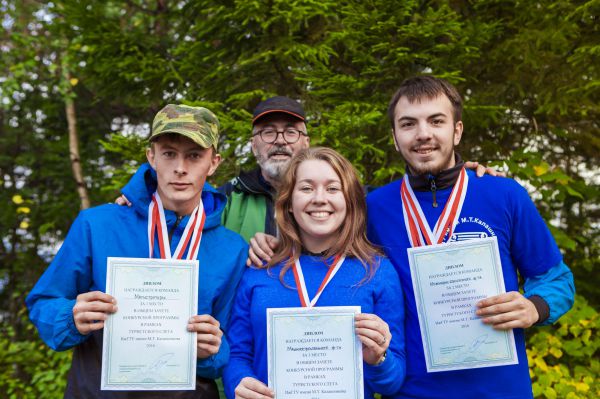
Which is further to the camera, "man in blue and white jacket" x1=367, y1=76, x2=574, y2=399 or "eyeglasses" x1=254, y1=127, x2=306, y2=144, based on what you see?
"eyeglasses" x1=254, y1=127, x2=306, y2=144

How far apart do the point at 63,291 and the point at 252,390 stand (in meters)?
1.05

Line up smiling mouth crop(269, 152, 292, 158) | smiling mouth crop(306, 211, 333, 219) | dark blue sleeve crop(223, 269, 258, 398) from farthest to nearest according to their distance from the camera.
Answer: smiling mouth crop(269, 152, 292, 158) → smiling mouth crop(306, 211, 333, 219) → dark blue sleeve crop(223, 269, 258, 398)

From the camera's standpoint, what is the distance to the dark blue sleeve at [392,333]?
2.51m

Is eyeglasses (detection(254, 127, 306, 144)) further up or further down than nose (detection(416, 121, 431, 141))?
further up

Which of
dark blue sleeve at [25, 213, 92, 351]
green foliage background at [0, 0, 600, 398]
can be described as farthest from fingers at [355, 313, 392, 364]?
green foliage background at [0, 0, 600, 398]

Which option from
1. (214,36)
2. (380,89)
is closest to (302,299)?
(380,89)

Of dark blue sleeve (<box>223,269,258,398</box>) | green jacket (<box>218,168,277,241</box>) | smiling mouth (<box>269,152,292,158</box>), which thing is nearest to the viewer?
dark blue sleeve (<box>223,269,258,398</box>)

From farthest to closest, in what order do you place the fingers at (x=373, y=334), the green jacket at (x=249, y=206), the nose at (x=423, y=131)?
1. the green jacket at (x=249, y=206)
2. the nose at (x=423, y=131)
3. the fingers at (x=373, y=334)

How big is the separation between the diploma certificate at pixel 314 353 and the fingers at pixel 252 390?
0.13 feet

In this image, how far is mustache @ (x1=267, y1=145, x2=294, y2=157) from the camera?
3.97 meters

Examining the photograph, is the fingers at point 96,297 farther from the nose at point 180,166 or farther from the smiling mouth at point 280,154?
the smiling mouth at point 280,154

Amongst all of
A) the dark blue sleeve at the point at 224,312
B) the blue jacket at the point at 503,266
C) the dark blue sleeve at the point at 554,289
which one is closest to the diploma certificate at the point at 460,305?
the blue jacket at the point at 503,266

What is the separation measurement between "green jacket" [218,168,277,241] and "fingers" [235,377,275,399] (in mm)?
1409

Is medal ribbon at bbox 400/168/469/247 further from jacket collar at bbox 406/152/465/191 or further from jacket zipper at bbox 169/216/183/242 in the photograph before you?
jacket zipper at bbox 169/216/183/242
